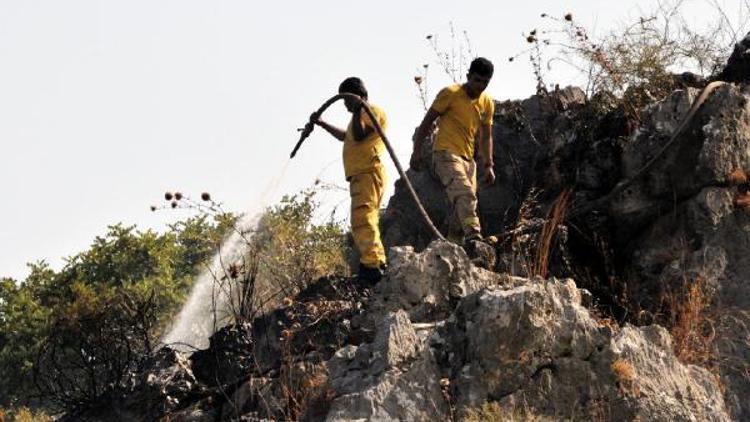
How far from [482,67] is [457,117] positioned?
497 millimetres

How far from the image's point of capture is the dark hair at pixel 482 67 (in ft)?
38.3

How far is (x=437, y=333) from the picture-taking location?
29.6 ft

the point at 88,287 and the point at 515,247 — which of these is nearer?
the point at 515,247

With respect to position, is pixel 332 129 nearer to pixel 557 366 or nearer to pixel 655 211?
pixel 655 211

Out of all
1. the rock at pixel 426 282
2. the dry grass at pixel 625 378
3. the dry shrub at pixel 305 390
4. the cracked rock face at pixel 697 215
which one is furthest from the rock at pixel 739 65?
the dry shrub at pixel 305 390

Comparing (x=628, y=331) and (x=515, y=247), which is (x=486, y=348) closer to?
(x=628, y=331)

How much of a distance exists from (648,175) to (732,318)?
1679mm

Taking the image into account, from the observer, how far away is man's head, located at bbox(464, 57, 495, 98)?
11688mm

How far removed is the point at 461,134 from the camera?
11961 mm

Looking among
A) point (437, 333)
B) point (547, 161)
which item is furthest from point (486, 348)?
point (547, 161)

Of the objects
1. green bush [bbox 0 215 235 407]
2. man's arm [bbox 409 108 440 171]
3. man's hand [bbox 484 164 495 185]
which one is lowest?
man's hand [bbox 484 164 495 185]

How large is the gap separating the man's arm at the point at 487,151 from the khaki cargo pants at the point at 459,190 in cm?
37

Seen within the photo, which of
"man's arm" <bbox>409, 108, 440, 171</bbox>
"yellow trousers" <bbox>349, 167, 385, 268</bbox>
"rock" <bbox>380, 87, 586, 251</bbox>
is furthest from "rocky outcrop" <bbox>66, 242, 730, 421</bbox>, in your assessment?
"rock" <bbox>380, 87, 586, 251</bbox>

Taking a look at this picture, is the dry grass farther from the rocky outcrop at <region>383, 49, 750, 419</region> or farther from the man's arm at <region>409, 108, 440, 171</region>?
the man's arm at <region>409, 108, 440, 171</region>
